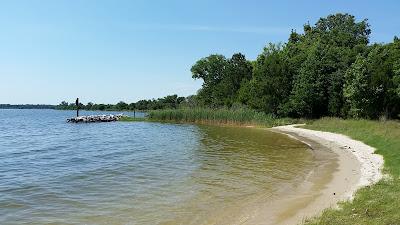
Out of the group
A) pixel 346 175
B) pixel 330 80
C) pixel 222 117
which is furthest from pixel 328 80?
pixel 346 175

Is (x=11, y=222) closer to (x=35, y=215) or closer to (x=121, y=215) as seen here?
(x=35, y=215)

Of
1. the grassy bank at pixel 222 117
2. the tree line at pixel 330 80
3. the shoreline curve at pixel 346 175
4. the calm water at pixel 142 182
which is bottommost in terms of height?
the calm water at pixel 142 182

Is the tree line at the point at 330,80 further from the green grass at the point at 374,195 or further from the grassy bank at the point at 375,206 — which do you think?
the grassy bank at the point at 375,206

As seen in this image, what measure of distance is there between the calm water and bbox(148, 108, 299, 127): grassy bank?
25.8 metres

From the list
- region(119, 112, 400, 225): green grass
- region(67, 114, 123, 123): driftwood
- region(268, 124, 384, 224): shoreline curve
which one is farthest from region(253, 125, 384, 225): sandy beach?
region(67, 114, 123, 123): driftwood

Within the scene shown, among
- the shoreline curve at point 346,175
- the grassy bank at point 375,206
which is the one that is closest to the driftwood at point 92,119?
the shoreline curve at point 346,175

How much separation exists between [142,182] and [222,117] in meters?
43.5

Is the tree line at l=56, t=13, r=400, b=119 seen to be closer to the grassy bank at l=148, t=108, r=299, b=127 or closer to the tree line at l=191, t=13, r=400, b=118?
the tree line at l=191, t=13, r=400, b=118

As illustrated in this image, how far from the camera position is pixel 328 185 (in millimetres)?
15812

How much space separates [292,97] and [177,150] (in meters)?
32.0

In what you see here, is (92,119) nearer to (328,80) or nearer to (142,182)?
(328,80)

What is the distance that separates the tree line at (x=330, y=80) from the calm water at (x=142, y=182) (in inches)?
827

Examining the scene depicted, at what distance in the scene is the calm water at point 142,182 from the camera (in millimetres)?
12625

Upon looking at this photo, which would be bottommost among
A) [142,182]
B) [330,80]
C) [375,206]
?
[142,182]
